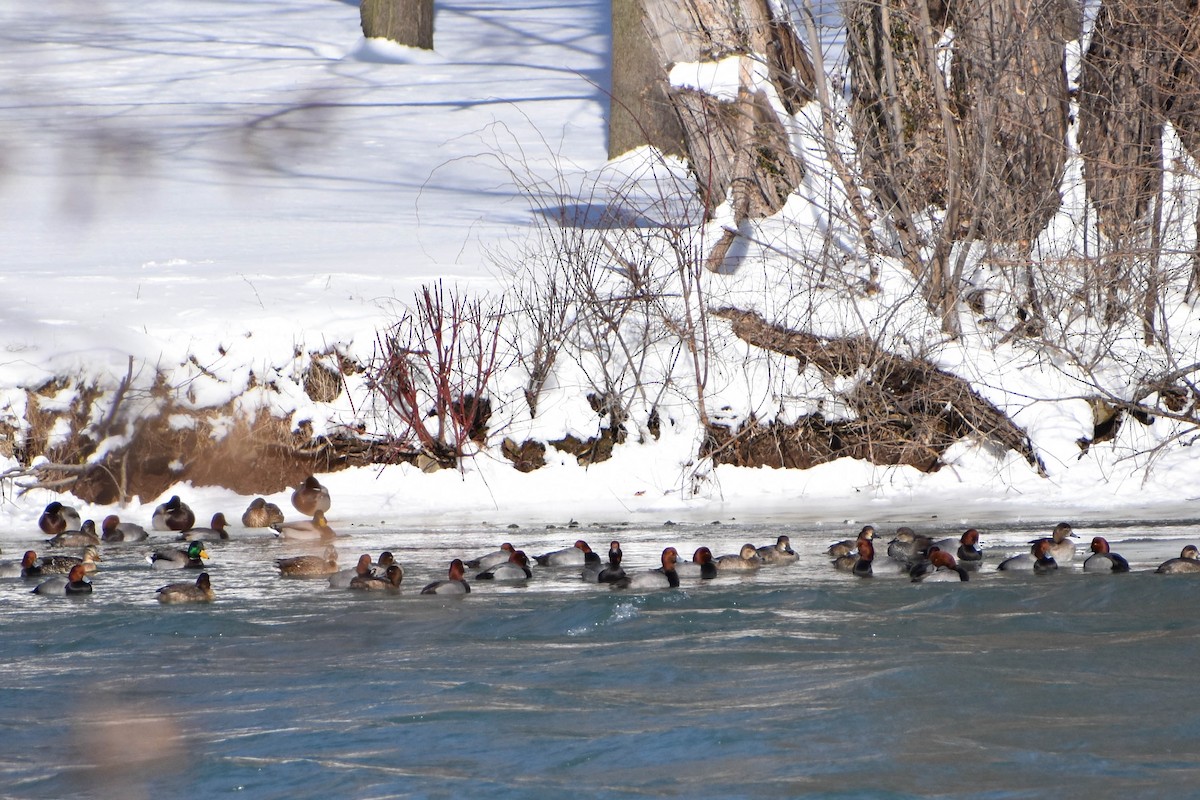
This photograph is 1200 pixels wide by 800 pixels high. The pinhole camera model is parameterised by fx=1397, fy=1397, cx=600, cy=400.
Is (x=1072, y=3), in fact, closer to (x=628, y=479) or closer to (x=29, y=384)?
(x=628, y=479)

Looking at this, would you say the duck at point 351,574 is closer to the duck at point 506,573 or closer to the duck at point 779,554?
the duck at point 506,573

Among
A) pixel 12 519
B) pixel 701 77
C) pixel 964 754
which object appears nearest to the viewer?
pixel 964 754

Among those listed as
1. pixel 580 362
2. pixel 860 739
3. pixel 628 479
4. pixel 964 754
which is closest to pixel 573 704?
pixel 860 739

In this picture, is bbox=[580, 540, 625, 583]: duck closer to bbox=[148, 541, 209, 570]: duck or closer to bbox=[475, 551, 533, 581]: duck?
bbox=[475, 551, 533, 581]: duck

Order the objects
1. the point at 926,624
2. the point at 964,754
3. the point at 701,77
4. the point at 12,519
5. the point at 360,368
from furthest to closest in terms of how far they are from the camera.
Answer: the point at 701,77, the point at 360,368, the point at 12,519, the point at 926,624, the point at 964,754

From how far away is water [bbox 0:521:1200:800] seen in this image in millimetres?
5227

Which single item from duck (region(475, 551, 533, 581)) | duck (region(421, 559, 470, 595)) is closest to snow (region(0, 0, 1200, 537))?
duck (region(475, 551, 533, 581))

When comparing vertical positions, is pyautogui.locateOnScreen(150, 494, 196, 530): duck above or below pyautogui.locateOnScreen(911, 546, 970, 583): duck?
above

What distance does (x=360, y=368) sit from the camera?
43.2 feet

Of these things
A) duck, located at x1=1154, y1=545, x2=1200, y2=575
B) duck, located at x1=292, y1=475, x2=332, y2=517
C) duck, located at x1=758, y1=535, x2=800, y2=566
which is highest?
duck, located at x1=292, y1=475, x2=332, y2=517

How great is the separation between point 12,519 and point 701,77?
8.19 metres

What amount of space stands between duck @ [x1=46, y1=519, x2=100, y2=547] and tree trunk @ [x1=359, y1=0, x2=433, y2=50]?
731 inches

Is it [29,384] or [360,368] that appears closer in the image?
[29,384]

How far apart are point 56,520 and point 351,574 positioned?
3.43 m
